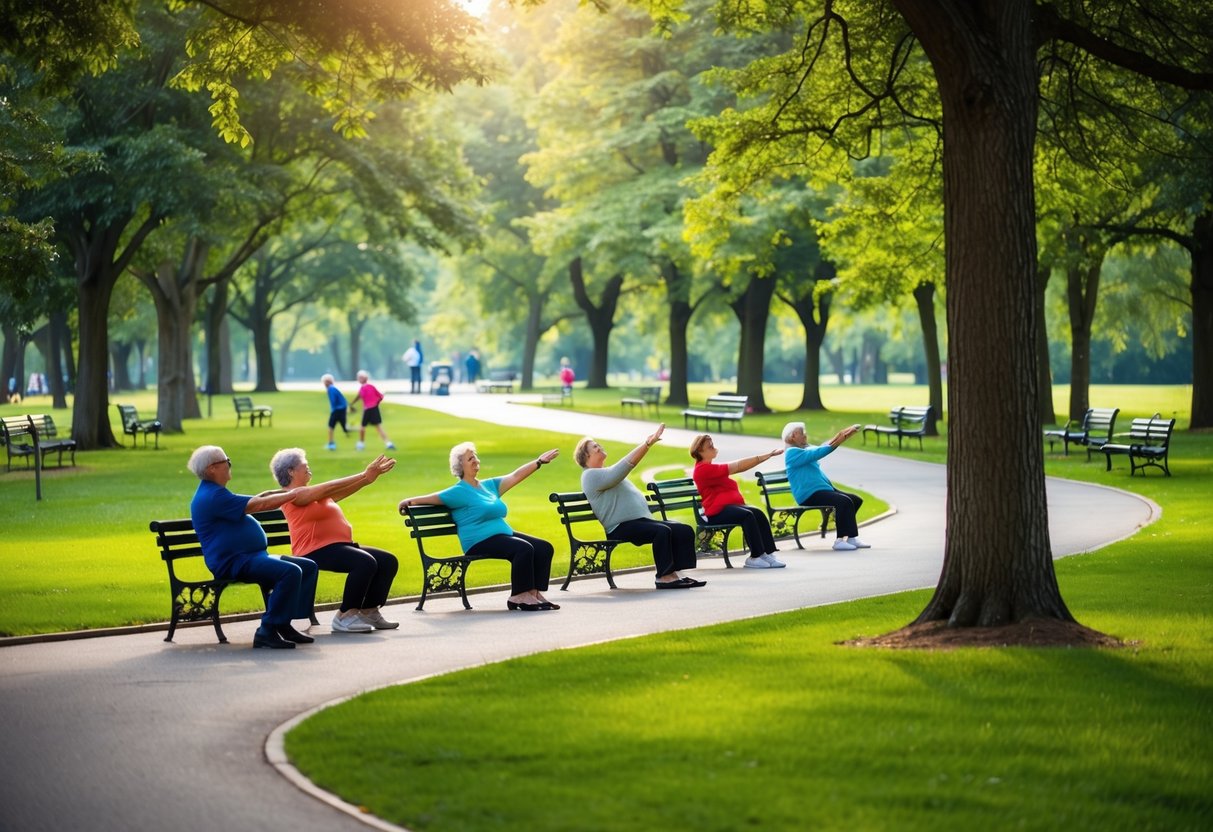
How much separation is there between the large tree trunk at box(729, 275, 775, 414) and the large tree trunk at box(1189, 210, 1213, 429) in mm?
14567

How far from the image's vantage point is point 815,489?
19.0 m

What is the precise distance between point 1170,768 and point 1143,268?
48.3 metres

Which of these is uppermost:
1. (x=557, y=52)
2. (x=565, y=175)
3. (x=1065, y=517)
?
(x=557, y=52)

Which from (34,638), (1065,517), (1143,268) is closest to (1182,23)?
(1065,517)

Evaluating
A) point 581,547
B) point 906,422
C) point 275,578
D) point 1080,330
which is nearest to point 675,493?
point 581,547

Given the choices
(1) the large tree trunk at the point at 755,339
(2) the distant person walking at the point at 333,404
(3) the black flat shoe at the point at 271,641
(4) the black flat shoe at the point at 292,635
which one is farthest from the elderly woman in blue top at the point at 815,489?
(1) the large tree trunk at the point at 755,339

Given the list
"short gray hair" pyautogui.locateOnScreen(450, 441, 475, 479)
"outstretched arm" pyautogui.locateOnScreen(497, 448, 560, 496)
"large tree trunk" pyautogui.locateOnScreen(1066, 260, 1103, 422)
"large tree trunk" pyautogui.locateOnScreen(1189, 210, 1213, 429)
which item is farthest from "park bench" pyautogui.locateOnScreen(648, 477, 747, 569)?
"large tree trunk" pyautogui.locateOnScreen(1066, 260, 1103, 422)

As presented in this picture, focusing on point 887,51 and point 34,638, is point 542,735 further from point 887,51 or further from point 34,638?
point 887,51

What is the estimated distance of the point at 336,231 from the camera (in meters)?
72.4

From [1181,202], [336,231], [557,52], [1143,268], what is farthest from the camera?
[336,231]

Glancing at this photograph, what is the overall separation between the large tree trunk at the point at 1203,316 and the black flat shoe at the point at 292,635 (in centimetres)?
3134

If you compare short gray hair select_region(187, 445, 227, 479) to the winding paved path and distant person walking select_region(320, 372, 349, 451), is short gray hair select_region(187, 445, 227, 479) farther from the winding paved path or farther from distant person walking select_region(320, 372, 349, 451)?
distant person walking select_region(320, 372, 349, 451)

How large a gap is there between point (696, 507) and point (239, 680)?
28.8 ft

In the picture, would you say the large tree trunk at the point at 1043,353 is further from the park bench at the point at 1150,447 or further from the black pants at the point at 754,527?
the black pants at the point at 754,527
